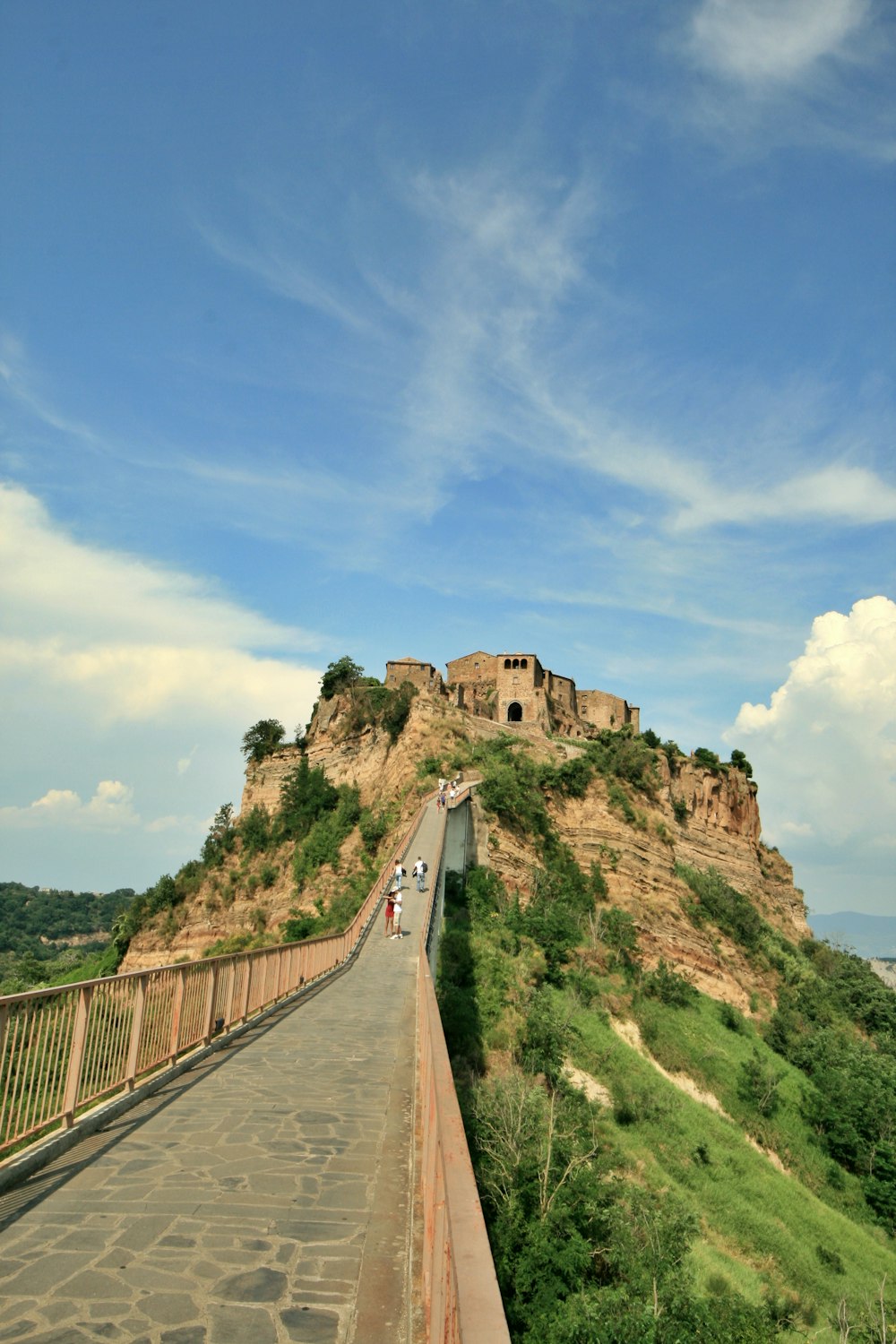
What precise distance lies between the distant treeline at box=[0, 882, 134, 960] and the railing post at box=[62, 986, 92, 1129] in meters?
117

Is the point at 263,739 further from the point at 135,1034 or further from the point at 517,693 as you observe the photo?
the point at 135,1034

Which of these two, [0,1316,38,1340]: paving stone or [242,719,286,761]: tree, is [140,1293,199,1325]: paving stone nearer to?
[0,1316,38,1340]: paving stone

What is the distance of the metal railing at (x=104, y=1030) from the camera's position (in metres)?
5.93

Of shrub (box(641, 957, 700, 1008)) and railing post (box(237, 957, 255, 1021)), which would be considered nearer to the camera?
railing post (box(237, 957, 255, 1021))

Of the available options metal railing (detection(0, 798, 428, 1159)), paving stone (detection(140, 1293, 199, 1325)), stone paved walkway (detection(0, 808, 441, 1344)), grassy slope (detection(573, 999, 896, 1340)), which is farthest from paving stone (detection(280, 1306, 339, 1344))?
grassy slope (detection(573, 999, 896, 1340))

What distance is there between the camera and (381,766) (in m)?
42.3

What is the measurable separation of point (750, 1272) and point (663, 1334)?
27.3 ft

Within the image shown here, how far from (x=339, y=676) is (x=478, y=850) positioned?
22308 millimetres

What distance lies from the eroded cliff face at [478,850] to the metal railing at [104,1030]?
21556 millimetres

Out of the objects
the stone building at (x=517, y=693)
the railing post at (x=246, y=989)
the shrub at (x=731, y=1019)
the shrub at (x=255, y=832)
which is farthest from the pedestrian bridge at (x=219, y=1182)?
the stone building at (x=517, y=693)

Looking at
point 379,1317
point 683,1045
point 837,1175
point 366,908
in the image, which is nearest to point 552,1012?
point 366,908

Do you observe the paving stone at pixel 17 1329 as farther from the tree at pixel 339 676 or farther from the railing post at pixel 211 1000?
the tree at pixel 339 676

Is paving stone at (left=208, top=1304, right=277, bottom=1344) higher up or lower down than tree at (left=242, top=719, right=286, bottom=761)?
lower down

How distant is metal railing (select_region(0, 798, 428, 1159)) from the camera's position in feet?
19.4
